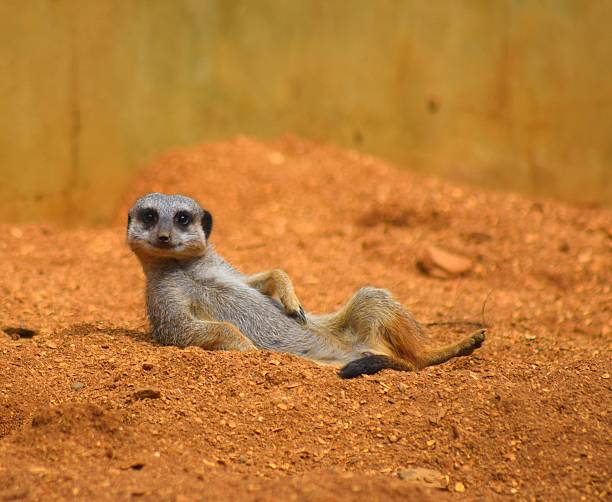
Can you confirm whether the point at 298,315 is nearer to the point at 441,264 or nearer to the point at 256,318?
the point at 256,318

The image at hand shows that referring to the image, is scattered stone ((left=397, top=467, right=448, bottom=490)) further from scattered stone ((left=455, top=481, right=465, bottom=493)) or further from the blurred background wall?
the blurred background wall

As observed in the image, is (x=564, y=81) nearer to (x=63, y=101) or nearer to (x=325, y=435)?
(x=63, y=101)

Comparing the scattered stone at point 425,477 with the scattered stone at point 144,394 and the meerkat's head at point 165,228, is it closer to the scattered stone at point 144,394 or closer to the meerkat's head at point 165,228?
the scattered stone at point 144,394

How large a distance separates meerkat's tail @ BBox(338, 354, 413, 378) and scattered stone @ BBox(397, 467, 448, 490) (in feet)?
2.35

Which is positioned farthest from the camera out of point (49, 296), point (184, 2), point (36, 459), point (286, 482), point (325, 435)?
point (184, 2)

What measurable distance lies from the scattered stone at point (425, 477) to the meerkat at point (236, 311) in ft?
3.29

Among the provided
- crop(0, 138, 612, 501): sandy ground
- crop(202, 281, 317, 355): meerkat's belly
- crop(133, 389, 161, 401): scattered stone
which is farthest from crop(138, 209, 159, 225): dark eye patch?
crop(133, 389, 161, 401): scattered stone

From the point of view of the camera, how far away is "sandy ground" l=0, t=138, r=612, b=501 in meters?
2.68

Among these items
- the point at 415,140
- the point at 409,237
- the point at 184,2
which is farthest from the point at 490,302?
the point at 184,2

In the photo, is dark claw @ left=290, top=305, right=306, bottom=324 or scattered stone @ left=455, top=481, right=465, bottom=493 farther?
dark claw @ left=290, top=305, right=306, bottom=324

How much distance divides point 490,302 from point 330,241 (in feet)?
4.78

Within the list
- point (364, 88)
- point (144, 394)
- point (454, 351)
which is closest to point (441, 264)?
point (454, 351)

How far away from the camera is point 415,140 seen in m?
7.34

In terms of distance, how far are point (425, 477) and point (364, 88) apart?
5037mm
